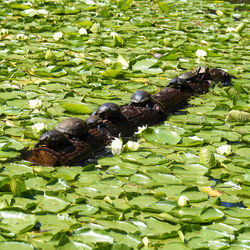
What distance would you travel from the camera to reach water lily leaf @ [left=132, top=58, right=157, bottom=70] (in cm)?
640

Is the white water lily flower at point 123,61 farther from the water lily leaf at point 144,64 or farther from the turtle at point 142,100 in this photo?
the turtle at point 142,100

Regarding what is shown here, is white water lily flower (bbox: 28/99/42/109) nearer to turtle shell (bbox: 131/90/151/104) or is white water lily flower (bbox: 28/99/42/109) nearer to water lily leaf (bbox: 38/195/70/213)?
turtle shell (bbox: 131/90/151/104)

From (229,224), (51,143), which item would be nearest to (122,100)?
(51,143)

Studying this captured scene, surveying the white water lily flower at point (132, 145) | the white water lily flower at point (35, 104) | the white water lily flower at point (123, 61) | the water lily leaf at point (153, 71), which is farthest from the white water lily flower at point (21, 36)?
the white water lily flower at point (132, 145)

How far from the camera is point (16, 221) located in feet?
9.44

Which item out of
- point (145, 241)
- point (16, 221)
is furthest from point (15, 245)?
point (145, 241)

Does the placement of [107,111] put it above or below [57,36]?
above

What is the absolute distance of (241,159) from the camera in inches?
157

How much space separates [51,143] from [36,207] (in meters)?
0.82

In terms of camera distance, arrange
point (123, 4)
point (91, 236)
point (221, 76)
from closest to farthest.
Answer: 1. point (91, 236)
2. point (221, 76)
3. point (123, 4)

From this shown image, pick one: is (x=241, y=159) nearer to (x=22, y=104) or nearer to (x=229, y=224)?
(x=229, y=224)

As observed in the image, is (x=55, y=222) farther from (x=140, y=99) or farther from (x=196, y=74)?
(x=196, y=74)

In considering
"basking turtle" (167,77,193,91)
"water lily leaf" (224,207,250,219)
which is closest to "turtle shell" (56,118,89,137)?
"water lily leaf" (224,207,250,219)

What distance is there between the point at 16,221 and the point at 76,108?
2.07 meters
